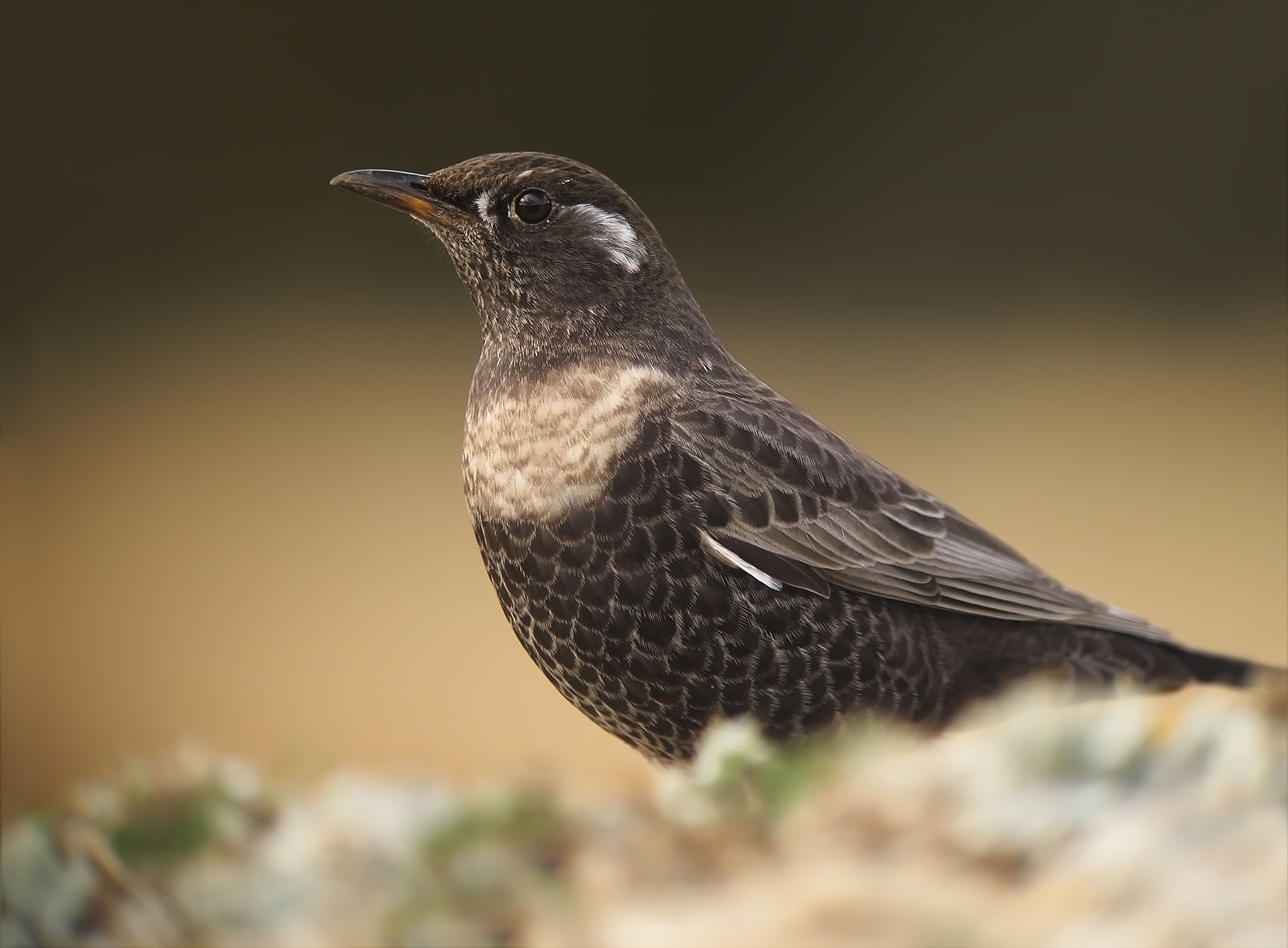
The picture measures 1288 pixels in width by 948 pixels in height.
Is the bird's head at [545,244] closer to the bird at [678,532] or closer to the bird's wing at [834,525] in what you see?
the bird at [678,532]

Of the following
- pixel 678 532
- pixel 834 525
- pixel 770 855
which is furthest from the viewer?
pixel 834 525

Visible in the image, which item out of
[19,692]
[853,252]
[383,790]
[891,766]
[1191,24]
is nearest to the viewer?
[891,766]

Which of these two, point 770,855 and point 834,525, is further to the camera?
point 834,525

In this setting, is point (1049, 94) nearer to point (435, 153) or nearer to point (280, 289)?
point (435, 153)

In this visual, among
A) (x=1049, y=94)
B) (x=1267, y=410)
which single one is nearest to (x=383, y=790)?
(x=1049, y=94)

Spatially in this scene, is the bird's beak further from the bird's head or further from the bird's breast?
the bird's breast

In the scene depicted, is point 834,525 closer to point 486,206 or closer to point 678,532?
point 678,532

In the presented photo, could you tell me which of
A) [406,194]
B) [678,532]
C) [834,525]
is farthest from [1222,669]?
[406,194]
